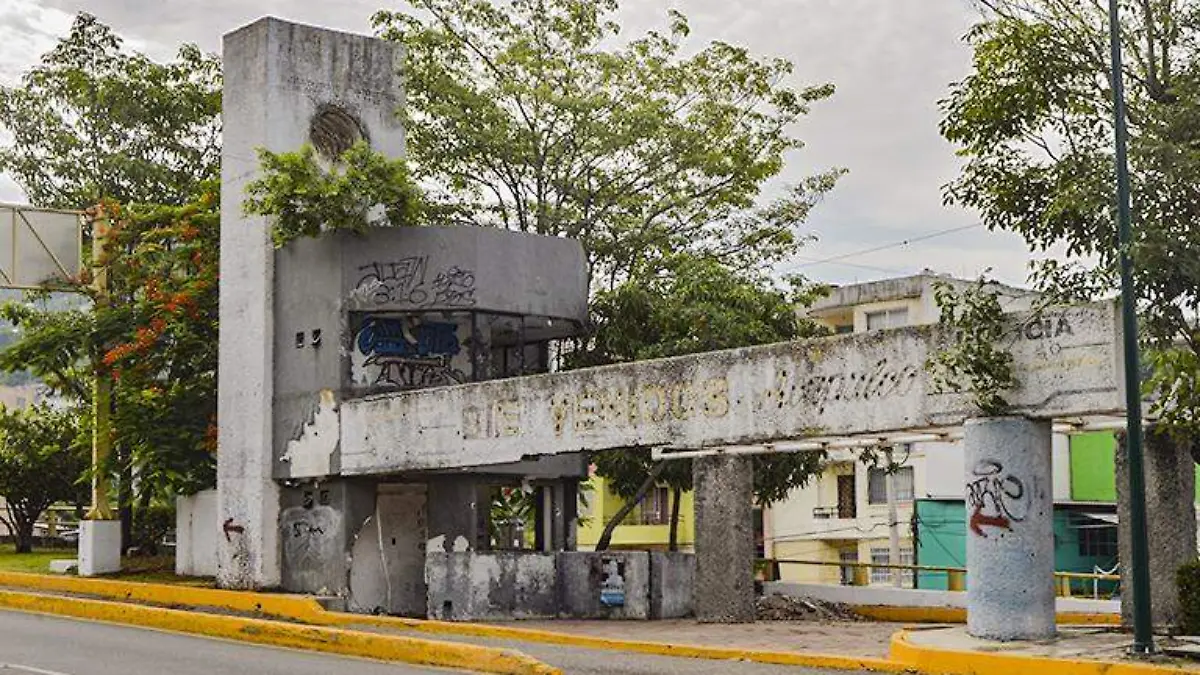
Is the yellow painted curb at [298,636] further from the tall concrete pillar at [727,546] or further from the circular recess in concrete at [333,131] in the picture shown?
the circular recess in concrete at [333,131]

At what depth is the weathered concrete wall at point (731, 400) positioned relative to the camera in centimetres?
1745

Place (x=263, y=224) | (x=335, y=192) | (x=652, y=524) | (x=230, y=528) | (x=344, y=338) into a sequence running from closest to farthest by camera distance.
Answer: (x=335, y=192)
(x=344, y=338)
(x=230, y=528)
(x=263, y=224)
(x=652, y=524)

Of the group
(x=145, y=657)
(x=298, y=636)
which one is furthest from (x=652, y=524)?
(x=145, y=657)

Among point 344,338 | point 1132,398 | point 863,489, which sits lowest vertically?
point 863,489

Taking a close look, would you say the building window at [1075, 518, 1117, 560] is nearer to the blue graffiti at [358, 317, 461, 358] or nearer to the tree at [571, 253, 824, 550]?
the tree at [571, 253, 824, 550]

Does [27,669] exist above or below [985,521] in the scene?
below

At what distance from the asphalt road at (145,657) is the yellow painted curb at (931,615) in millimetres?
12178

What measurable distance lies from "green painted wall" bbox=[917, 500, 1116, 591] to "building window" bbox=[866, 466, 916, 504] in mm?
2376

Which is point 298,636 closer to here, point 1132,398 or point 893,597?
point 1132,398

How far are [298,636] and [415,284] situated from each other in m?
9.02

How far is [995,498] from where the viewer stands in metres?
17.7

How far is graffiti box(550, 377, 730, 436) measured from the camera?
21922mm

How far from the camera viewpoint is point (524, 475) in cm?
2836

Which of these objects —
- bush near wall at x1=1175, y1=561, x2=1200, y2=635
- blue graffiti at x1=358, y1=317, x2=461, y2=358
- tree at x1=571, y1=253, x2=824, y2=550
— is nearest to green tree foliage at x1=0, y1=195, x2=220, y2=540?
blue graffiti at x1=358, y1=317, x2=461, y2=358
